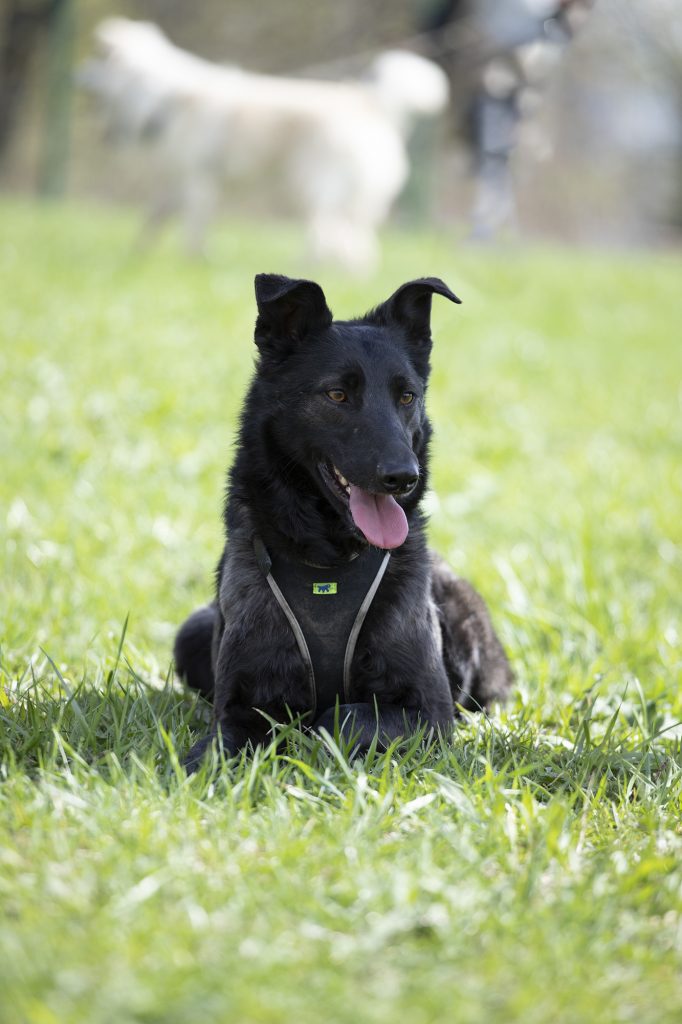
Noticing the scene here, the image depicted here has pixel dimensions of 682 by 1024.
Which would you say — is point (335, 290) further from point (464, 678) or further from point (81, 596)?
point (464, 678)

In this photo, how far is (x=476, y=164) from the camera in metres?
16.0

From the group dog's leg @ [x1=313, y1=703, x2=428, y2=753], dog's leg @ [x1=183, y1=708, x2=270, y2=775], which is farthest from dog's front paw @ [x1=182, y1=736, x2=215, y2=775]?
dog's leg @ [x1=313, y1=703, x2=428, y2=753]

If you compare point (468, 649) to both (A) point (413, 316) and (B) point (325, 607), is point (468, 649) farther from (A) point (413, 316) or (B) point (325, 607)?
(A) point (413, 316)

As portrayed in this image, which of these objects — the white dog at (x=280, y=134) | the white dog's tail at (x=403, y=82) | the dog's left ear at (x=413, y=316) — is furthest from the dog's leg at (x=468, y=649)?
the white dog's tail at (x=403, y=82)

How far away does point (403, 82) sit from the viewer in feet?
45.9

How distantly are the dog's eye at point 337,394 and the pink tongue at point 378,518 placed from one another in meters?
0.27

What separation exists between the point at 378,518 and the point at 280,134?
451 inches

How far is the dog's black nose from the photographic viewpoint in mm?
3107

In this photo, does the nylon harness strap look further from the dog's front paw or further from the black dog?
the dog's front paw

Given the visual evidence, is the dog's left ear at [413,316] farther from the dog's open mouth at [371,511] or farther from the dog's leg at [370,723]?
the dog's leg at [370,723]

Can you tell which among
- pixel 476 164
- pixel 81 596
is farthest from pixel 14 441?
pixel 476 164

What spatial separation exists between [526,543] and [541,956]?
3.89m

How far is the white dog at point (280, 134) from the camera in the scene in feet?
44.0

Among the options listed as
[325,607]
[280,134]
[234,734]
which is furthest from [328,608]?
[280,134]
